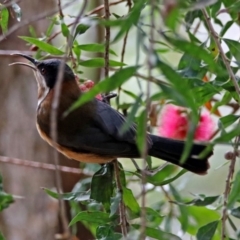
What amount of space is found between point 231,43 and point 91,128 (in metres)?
0.48

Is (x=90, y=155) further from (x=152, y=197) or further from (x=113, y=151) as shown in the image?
(x=152, y=197)

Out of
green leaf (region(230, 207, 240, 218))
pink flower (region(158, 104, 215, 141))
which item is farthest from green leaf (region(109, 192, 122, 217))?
pink flower (region(158, 104, 215, 141))

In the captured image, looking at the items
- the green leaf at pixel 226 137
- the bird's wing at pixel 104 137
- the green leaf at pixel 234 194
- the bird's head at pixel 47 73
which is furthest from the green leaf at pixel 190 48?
the bird's head at pixel 47 73

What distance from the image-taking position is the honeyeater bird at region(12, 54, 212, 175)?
1.51 metres

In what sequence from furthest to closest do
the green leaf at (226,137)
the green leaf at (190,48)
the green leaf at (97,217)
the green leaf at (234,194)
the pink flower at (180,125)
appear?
1. the pink flower at (180,125)
2. the green leaf at (97,217)
3. the green leaf at (234,194)
4. the green leaf at (226,137)
5. the green leaf at (190,48)

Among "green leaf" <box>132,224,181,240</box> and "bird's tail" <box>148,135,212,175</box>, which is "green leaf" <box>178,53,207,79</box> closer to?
"bird's tail" <box>148,135,212,175</box>

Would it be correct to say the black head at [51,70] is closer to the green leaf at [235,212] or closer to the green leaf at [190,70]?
the green leaf at [190,70]

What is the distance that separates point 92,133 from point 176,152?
26cm

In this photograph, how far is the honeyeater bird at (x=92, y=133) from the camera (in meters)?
1.51

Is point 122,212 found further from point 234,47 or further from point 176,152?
point 234,47

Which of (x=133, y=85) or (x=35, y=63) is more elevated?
(x=35, y=63)

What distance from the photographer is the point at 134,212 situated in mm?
1404

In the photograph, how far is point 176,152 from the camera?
4.94 ft

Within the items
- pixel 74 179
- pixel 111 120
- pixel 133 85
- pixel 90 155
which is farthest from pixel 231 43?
pixel 133 85
